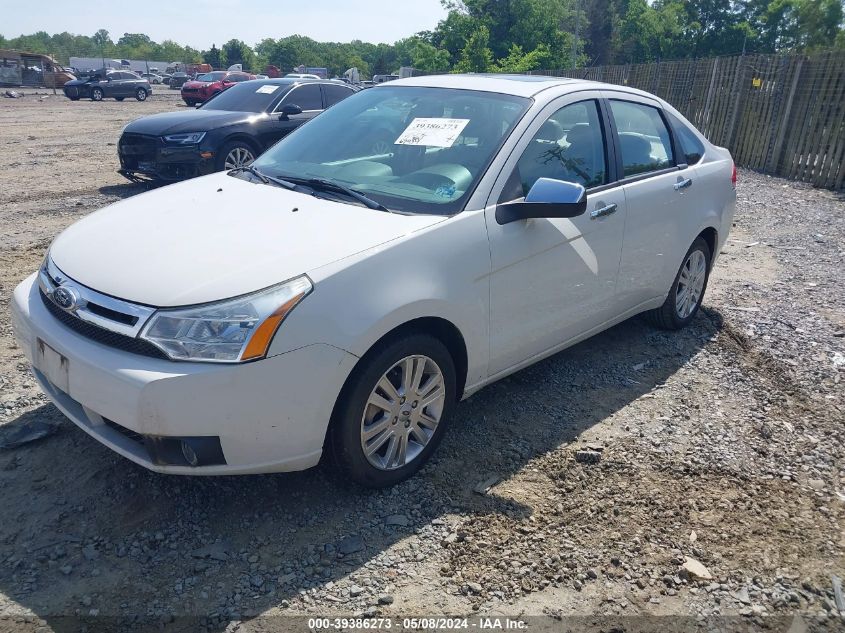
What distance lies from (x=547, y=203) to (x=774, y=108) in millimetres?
12348

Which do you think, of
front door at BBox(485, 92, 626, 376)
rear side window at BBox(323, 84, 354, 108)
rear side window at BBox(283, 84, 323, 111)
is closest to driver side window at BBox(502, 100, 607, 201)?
front door at BBox(485, 92, 626, 376)

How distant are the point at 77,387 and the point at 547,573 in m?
2.00

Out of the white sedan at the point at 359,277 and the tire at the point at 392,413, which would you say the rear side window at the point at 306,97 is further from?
the tire at the point at 392,413

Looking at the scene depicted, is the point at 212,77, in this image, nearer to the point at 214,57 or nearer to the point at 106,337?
the point at 106,337

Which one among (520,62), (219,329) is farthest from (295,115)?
(520,62)

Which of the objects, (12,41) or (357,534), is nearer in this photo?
(357,534)

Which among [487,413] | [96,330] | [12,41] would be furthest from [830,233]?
[12,41]

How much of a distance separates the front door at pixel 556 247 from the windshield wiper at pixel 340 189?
21.5 inches

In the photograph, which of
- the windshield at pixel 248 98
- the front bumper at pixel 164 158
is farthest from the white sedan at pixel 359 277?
the windshield at pixel 248 98

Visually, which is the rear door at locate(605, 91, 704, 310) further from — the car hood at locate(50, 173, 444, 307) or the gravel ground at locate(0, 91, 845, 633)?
the car hood at locate(50, 173, 444, 307)

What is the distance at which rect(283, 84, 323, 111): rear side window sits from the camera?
10.3m

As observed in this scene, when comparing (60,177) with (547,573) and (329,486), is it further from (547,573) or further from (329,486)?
(547,573)

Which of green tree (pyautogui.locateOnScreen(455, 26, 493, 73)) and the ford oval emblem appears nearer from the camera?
the ford oval emblem

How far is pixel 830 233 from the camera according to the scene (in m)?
8.35
